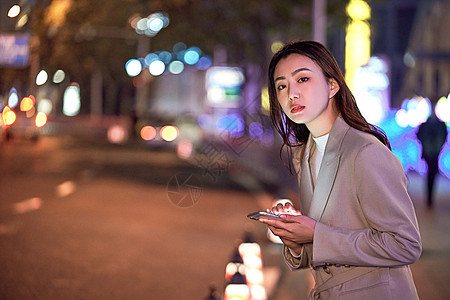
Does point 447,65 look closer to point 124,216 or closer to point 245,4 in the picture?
point 245,4

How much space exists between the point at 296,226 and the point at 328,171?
22 centimetres

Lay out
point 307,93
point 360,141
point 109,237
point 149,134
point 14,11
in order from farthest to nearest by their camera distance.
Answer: point 149,134 → point 109,237 → point 14,11 → point 307,93 → point 360,141

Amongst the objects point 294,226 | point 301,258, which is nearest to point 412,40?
point 301,258

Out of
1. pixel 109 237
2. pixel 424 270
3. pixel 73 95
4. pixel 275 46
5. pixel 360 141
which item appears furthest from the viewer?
pixel 275 46

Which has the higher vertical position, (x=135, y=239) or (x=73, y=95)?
(x=73, y=95)

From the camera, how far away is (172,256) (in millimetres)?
9812

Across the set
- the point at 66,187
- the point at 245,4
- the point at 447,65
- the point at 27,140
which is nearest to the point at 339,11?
the point at 245,4

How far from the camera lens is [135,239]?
11.0 metres

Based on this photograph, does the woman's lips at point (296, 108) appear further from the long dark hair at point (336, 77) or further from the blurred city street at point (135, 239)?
the blurred city street at point (135, 239)

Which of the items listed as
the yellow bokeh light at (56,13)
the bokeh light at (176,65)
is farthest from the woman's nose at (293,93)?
the bokeh light at (176,65)

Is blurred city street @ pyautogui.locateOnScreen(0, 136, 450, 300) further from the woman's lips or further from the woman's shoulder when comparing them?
the woman's shoulder

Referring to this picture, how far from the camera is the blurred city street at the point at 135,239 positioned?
305 inches

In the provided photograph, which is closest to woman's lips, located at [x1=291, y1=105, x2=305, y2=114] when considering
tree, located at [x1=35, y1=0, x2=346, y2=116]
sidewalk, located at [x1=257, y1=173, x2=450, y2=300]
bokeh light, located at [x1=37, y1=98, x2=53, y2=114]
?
sidewalk, located at [x1=257, y1=173, x2=450, y2=300]

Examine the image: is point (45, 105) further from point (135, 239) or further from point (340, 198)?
point (340, 198)
